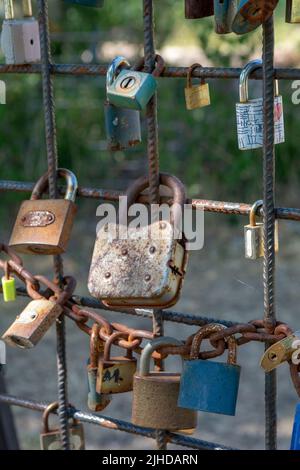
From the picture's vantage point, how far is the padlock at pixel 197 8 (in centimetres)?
144

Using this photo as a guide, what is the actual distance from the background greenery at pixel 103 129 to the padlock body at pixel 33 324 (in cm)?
346

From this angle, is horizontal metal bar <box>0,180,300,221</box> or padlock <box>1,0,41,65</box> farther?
padlock <box>1,0,41,65</box>

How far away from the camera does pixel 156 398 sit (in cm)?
149

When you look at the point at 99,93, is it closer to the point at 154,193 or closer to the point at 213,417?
the point at 213,417

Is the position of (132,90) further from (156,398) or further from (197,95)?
(156,398)

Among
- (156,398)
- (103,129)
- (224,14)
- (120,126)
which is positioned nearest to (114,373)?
(156,398)

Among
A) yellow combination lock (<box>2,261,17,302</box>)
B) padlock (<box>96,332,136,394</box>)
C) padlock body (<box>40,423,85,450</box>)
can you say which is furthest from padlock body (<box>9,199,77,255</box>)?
padlock body (<box>40,423,85,450</box>)

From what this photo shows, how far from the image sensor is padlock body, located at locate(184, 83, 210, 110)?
4.77ft

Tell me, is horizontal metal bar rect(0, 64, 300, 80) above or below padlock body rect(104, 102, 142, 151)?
above

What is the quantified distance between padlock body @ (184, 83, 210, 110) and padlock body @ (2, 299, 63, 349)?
460 mm

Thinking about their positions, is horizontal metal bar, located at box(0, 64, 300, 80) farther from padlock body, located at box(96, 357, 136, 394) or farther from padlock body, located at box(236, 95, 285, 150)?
padlock body, located at box(96, 357, 136, 394)
